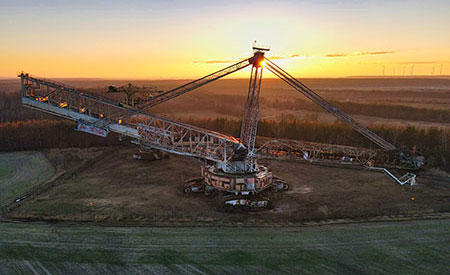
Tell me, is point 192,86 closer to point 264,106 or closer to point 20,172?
point 20,172

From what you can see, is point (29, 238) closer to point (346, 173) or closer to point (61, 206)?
point (61, 206)

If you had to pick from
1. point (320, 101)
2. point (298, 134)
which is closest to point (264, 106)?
point (298, 134)

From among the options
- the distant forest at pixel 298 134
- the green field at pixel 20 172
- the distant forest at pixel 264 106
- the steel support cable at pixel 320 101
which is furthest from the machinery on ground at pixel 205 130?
the distant forest at pixel 264 106

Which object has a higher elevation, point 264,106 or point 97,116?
point 264,106

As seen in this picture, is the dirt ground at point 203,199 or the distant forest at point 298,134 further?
the distant forest at point 298,134

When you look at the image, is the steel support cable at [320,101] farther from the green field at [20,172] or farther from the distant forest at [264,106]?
the distant forest at [264,106]

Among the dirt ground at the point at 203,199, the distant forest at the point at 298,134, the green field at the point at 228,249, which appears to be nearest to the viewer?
the green field at the point at 228,249
